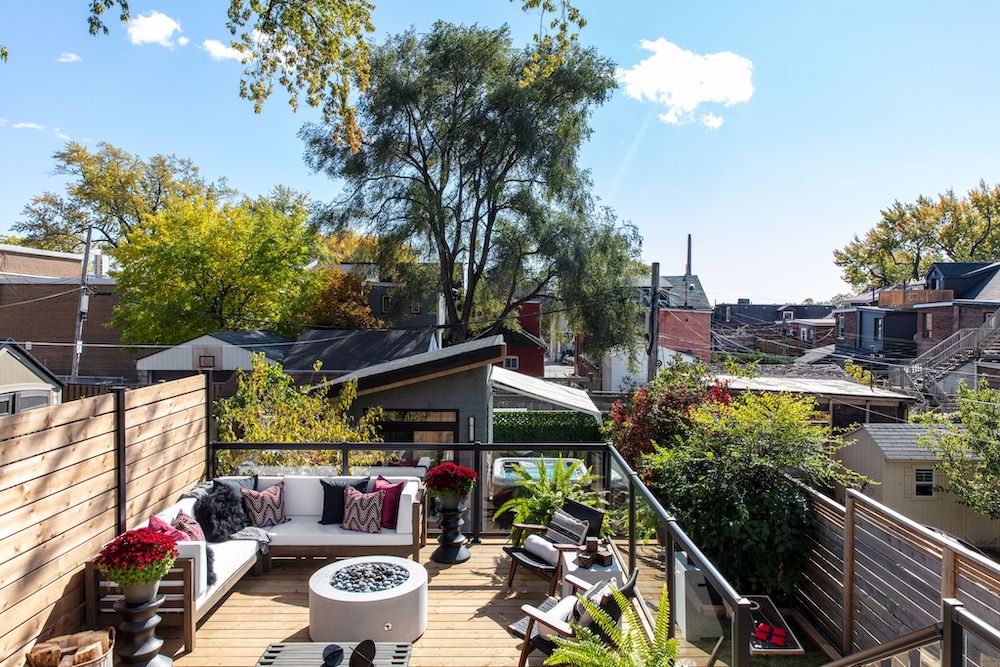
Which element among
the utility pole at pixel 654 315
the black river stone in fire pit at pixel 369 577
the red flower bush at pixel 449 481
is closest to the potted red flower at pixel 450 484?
the red flower bush at pixel 449 481

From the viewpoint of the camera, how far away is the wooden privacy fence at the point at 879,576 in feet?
16.9

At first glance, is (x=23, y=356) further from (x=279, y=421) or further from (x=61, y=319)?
(x=61, y=319)

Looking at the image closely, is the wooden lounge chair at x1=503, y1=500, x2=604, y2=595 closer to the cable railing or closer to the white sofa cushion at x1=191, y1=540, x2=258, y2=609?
the cable railing

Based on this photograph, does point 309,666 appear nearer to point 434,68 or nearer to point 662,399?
point 662,399

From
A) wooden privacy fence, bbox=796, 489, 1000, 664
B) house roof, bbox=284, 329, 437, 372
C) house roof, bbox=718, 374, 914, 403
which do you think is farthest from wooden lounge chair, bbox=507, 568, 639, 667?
house roof, bbox=718, 374, 914, 403

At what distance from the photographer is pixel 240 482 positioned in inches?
246

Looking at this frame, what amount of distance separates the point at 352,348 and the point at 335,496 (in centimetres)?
1376

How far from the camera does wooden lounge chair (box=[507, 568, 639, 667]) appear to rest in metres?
3.79

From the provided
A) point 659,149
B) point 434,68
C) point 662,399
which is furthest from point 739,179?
point 662,399

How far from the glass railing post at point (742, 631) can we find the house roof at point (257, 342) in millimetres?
18965

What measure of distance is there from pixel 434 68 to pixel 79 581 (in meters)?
20.5

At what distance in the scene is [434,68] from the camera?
22.0 m

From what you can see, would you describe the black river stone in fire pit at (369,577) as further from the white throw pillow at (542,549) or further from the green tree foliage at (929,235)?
the green tree foliage at (929,235)

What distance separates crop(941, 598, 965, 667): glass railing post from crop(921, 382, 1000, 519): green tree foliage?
1571 centimetres
